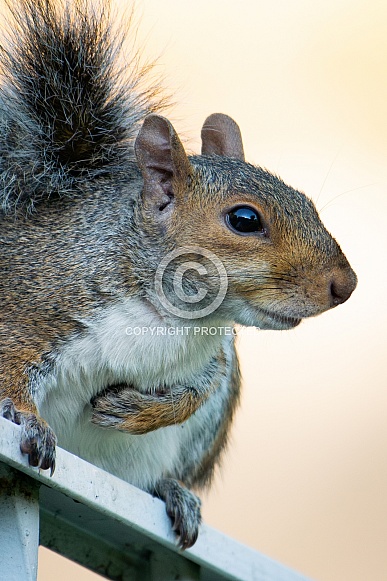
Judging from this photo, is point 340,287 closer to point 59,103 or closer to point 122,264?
point 122,264

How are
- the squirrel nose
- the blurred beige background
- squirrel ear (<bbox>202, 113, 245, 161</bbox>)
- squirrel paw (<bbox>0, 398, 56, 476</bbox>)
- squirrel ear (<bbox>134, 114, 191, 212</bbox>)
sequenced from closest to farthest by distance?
squirrel paw (<bbox>0, 398, 56, 476</bbox>) < the squirrel nose < squirrel ear (<bbox>134, 114, 191, 212</bbox>) < squirrel ear (<bbox>202, 113, 245, 161</bbox>) < the blurred beige background

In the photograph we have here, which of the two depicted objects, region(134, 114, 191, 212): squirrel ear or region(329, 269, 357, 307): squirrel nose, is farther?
region(134, 114, 191, 212): squirrel ear

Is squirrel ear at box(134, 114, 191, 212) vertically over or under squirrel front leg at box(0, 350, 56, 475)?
over

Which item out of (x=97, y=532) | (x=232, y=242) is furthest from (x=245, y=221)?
(x=97, y=532)

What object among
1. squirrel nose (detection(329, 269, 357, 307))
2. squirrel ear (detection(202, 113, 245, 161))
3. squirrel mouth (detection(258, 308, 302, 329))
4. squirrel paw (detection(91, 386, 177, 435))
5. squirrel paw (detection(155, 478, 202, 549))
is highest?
squirrel ear (detection(202, 113, 245, 161))

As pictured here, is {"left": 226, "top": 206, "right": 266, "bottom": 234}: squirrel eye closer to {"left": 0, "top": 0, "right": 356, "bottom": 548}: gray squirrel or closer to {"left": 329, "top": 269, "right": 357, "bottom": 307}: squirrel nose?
{"left": 0, "top": 0, "right": 356, "bottom": 548}: gray squirrel

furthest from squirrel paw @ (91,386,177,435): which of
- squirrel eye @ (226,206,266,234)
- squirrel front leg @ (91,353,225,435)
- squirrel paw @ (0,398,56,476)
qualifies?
squirrel eye @ (226,206,266,234)

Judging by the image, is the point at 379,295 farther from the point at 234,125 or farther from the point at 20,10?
the point at 20,10
